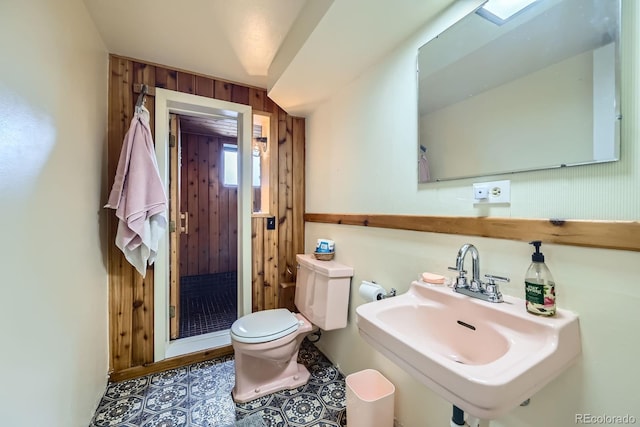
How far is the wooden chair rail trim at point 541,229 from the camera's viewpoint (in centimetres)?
64

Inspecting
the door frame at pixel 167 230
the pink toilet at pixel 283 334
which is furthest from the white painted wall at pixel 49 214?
the pink toilet at pixel 283 334

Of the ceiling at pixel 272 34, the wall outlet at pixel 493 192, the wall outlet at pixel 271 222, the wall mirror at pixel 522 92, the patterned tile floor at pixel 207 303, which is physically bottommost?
the patterned tile floor at pixel 207 303

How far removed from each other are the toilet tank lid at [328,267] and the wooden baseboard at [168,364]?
3.26ft

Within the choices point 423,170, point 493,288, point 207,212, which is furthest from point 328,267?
point 207,212

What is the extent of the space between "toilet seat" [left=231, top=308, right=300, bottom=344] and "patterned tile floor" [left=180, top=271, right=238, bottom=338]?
90 centimetres

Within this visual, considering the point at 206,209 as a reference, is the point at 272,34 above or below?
above

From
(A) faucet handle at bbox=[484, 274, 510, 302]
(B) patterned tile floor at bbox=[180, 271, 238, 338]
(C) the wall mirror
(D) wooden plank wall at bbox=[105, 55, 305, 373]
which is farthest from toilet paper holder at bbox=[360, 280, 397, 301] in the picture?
(B) patterned tile floor at bbox=[180, 271, 238, 338]

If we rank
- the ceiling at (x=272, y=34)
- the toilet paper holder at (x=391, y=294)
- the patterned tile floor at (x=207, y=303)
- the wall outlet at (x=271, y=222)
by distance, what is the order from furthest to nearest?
1. the patterned tile floor at (x=207, y=303)
2. the wall outlet at (x=271, y=222)
3. the toilet paper holder at (x=391, y=294)
4. the ceiling at (x=272, y=34)

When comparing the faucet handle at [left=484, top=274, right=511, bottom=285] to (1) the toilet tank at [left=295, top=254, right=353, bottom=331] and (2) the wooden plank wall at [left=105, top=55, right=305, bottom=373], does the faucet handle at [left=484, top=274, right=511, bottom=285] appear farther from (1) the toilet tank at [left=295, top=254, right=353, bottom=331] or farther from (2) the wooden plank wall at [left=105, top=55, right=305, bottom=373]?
(2) the wooden plank wall at [left=105, top=55, right=305, bottom=373]

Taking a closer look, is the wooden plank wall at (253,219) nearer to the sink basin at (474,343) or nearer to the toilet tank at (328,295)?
the toilet tank at (328,295)

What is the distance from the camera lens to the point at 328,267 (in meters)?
1.65

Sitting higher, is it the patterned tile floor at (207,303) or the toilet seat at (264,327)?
the toilet seat at (264,327)

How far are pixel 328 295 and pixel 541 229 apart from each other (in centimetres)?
115

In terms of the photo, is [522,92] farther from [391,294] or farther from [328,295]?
[328,295]
